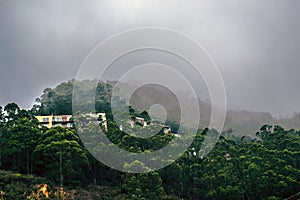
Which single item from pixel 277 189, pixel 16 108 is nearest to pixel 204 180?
pixel 277 189

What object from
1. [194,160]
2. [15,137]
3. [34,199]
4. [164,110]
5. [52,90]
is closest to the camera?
[34,199]

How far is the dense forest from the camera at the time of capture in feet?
55.7

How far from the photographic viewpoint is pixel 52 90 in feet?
131

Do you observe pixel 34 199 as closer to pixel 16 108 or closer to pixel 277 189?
pixel 16 108

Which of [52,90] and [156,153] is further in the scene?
[52,90]

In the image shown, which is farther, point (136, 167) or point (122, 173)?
point (122, 173)

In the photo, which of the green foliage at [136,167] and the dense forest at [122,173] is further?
the green foliage at [136,167]

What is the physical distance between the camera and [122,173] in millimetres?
18625

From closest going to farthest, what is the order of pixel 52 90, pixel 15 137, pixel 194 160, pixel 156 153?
pixel 15 137 → pixel 156 153 → pixel 194 160 → pixel 52 90

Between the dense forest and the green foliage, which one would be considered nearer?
the dense forest

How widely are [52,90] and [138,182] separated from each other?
2562 centimetres

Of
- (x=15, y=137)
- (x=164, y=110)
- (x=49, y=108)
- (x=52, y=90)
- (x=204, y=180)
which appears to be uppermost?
(x=52, y=90)

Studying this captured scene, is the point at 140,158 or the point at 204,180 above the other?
the point at 140,158

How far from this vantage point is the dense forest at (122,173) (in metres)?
17.0
